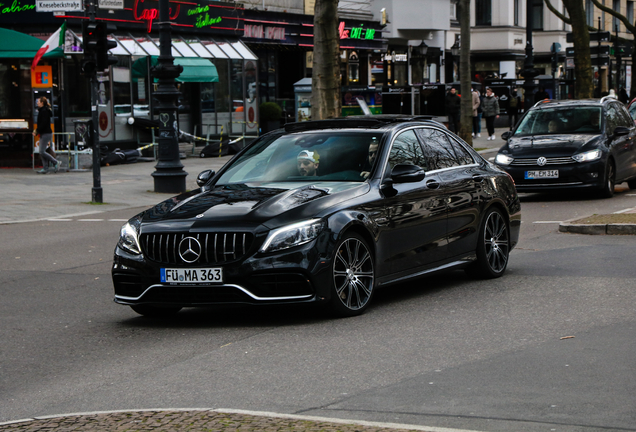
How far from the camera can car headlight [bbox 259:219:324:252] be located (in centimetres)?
759

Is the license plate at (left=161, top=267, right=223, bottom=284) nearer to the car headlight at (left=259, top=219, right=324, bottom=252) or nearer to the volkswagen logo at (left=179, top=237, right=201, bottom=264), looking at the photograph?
the volkswagen logo at (left=179, top=237, right=201, bottom=264)

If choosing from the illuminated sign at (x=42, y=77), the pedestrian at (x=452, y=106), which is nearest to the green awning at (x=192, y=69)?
the illuminated sign at (x=42, y=77)

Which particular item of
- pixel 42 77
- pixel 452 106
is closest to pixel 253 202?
pixel 42 77

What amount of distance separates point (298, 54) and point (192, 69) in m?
11.4

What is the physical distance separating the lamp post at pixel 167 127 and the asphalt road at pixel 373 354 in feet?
36.9

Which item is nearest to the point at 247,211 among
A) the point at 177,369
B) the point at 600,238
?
the point at 177,369

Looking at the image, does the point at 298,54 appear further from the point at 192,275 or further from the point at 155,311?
the point at 192,275

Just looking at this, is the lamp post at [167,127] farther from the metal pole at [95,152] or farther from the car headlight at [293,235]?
the car headlight at [293,235]

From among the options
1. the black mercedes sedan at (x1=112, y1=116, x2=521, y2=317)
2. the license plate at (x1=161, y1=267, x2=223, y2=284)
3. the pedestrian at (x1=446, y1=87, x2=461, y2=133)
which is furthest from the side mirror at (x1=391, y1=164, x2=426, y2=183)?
the pedestrian at (x1=446, y1=87, x2=461, y2=133)

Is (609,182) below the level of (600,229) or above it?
above

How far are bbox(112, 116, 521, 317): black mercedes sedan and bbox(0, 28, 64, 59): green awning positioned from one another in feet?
62.9

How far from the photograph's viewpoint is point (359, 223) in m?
8.12

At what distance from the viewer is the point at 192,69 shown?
1273 inches

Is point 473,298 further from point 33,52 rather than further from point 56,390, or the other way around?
point 33,52
